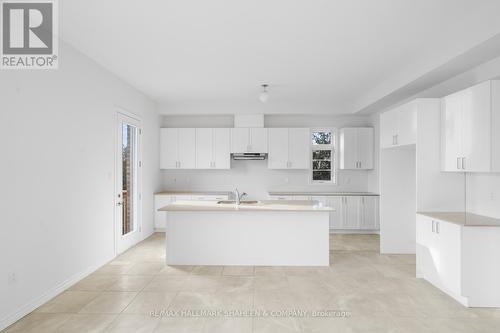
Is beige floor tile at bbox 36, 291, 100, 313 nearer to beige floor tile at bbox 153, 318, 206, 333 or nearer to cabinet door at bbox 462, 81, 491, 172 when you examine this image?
beige floor tile at bbox 153, 318, 206, 333

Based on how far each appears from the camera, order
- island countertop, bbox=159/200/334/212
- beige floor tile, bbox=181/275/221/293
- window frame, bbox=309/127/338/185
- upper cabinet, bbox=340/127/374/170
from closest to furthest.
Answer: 1. beige floor tile, bbox=181/275/221/293
2. island countertop, bbox=159/200/334/212
3. upper cabinet, bbox=340/127/374/170
4. window frame, bbox=309/127/338/185

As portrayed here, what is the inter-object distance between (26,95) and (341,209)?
5.80 meters

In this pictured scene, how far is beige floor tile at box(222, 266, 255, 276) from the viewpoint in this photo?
425cm

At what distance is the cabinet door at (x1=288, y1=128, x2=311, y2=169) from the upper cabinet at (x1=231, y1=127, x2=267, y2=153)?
1.95ft

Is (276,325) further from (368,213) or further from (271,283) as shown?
(368,213)

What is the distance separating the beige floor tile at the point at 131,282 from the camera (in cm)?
372

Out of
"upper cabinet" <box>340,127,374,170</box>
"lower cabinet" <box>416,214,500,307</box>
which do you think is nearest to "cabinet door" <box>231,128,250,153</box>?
"upper cabinet" <box>340,127,374,170</box>

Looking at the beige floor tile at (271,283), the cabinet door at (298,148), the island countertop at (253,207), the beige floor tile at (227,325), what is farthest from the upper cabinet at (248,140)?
the beige floor tile at (227,325)

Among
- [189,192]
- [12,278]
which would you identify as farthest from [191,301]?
[189,192]

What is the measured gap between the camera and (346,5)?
281 cm

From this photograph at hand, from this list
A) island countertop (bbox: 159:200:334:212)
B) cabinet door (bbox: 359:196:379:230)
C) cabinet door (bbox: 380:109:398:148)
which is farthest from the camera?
cabinet door (bbox: 359:196:379:230)

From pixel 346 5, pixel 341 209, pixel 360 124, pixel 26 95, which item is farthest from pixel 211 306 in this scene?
pixel 360 124

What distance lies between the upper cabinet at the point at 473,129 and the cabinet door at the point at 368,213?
2.83m

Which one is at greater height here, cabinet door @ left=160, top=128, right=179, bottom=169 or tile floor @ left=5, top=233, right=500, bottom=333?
cabinet door @ left=160, top=128, right=179, bottom=169
